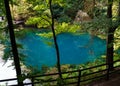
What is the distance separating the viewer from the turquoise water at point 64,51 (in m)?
20.5

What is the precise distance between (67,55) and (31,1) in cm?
1324

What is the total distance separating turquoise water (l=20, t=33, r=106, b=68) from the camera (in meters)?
20.5

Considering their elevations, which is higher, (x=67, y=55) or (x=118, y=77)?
(x=118, y=77)

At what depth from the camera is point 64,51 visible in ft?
78.6

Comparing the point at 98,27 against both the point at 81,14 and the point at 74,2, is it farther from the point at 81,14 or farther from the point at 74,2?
the point at 81,14

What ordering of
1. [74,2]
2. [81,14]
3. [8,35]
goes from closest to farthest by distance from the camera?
[8,35] → [74,2] → [81,14]

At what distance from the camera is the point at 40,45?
26.7 m

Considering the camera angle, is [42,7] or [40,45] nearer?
[42,7]

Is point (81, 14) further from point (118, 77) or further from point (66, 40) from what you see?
point (118, 77)

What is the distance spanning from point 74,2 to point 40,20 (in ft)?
12.8

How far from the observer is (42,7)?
10.2m

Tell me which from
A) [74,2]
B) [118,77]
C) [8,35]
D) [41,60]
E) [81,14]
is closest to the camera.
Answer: [8,35]

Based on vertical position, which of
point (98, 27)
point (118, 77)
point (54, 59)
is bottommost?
point (54, 59)

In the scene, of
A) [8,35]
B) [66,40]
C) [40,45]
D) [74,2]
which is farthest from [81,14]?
[8,35]
